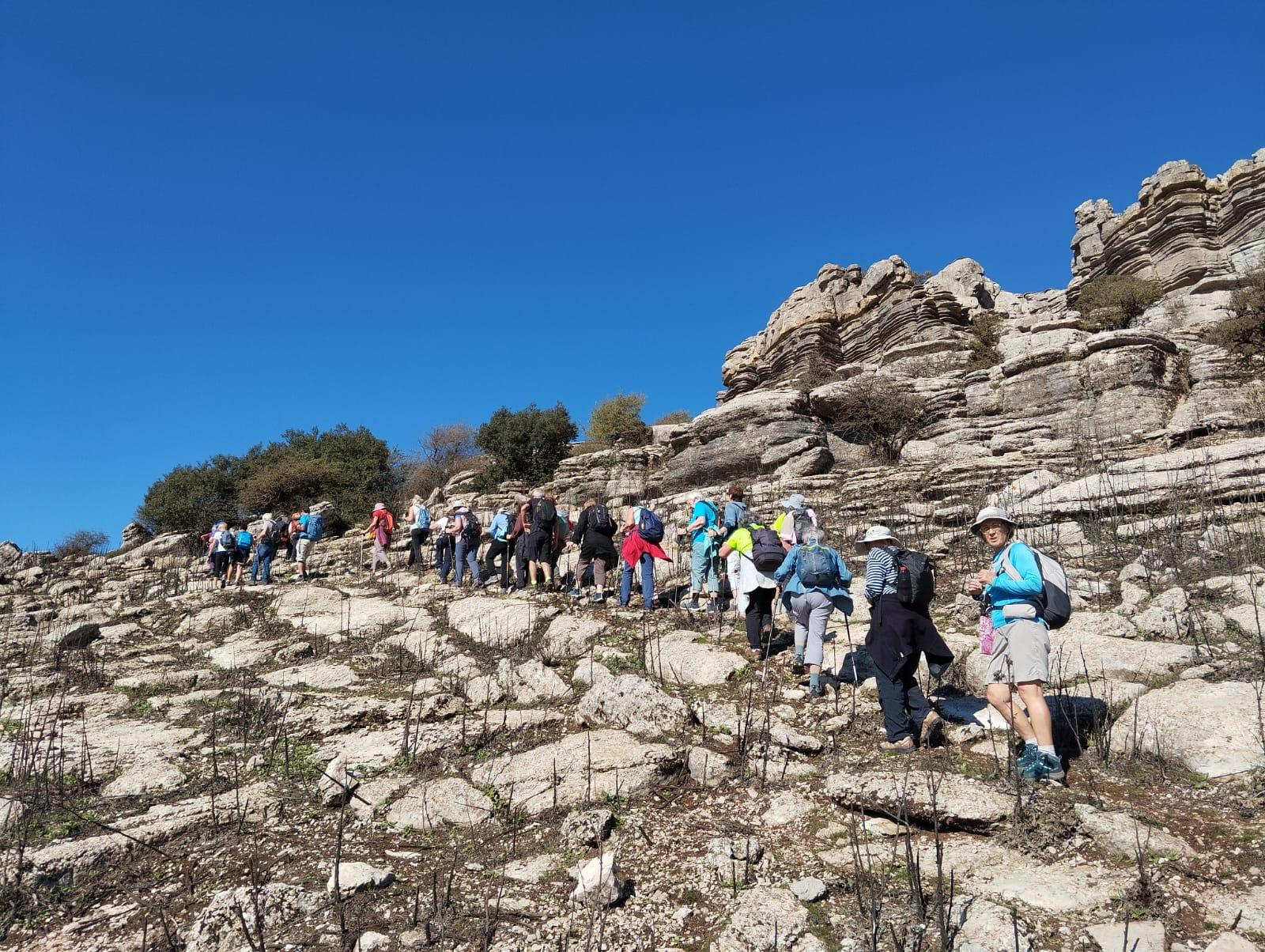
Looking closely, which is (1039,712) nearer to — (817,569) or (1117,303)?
(817,569)

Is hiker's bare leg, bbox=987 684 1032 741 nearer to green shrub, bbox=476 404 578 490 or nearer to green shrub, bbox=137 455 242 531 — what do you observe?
green shrub, bbox=476 404 578 490

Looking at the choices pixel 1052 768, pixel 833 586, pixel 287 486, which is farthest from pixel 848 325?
pixel 1052 768

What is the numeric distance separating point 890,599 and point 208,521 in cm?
3166

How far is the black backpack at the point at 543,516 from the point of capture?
1166 centimetres

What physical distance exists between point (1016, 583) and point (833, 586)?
7.00 feet

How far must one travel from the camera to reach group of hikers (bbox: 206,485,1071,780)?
4570mm

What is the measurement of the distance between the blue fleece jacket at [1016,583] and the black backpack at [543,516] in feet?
25.6

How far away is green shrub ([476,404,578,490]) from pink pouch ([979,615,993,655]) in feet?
82.6

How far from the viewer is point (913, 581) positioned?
5527 millimetres

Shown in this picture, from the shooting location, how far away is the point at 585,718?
6.24 metres

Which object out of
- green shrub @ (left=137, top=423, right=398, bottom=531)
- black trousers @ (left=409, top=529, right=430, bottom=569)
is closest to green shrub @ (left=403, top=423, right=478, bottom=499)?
green shrub @ (left=137, top=423, right=398, bottom=531)

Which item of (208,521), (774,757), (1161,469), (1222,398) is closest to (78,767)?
(774,757)

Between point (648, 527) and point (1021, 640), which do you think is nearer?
point (1021, 640)

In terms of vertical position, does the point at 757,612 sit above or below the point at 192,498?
below
